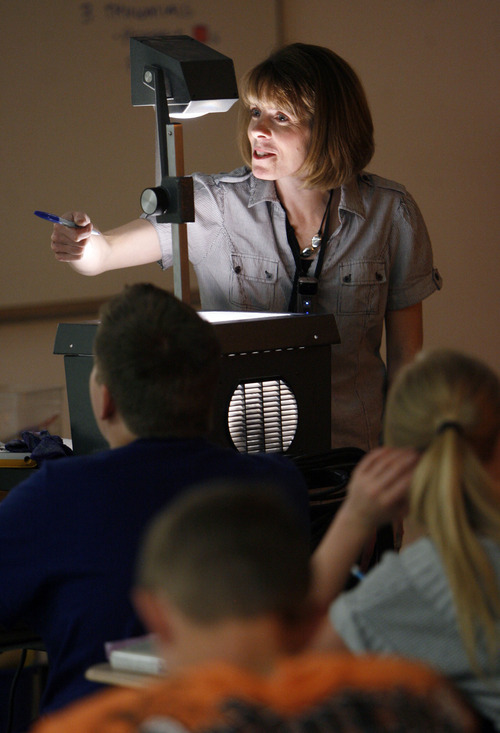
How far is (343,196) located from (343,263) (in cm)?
14

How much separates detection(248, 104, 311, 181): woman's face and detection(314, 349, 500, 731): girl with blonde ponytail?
0.98 metres

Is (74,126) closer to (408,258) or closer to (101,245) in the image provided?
(101,245)

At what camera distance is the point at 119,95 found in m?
3.15

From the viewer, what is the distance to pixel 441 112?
12.1 ft

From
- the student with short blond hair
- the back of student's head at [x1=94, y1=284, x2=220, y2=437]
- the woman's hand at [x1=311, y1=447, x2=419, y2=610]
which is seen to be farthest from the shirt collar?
the student with short blond hair

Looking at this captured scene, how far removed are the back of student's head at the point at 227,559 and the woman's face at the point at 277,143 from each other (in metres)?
1.32

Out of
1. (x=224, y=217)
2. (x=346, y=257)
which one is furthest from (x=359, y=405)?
(x=224, y=217)

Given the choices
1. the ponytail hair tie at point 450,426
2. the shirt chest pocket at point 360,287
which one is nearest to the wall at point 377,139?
the shirt chest pocket at point 360,287

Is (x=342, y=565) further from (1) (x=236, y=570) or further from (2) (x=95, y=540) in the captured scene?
(1) (x=236, y=570)

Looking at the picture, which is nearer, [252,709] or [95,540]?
[252,709]

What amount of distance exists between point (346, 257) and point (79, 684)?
1.09 metres

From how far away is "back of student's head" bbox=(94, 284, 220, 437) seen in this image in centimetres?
133

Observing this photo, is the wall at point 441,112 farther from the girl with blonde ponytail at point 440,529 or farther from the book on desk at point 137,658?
the book on desk at point 137,658

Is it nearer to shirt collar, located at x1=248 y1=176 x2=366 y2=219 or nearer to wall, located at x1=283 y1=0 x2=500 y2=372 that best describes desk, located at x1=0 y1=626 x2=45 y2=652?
shirt collar, located at x1=248 y1=176 x2=366 y2=219
